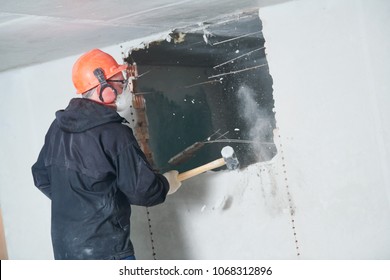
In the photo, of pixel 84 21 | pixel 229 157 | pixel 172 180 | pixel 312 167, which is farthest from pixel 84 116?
pixel 312 167

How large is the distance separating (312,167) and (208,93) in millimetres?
722

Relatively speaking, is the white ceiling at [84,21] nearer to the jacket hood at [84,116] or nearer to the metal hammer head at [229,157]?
the jacket hood at [84,116]

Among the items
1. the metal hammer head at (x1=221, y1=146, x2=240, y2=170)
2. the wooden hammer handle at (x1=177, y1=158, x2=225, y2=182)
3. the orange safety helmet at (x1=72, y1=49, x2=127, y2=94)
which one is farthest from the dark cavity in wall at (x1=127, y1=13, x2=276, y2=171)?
the orange safety helmet at (x1=72, y1=49, x2=127, y2=94)

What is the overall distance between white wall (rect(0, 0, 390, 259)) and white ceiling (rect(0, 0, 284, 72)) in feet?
1.00

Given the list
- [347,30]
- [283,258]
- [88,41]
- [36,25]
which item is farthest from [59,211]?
[347,30]

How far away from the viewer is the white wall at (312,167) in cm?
268

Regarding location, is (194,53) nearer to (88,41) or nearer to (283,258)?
(88,41)

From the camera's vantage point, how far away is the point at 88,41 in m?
3.01

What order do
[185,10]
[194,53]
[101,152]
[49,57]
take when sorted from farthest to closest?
[49,57] < [194,53] < [185,10] < [101,152]

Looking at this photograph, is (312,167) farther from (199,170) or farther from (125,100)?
(125,100)

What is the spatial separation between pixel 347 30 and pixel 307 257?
1.19m

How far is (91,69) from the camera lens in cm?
248

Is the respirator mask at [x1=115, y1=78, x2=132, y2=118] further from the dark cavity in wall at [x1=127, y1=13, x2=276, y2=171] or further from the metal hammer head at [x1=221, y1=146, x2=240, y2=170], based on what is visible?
the metal hammer head at [x1=221, y1=146, x2=240, y2=170]

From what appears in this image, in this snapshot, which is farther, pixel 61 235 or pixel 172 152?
pixel 172 152
